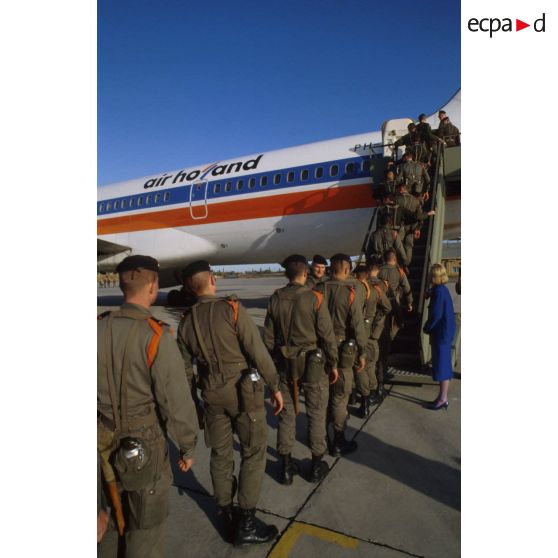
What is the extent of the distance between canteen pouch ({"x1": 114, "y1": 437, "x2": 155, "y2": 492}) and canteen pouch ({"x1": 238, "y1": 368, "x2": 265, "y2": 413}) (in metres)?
0.78

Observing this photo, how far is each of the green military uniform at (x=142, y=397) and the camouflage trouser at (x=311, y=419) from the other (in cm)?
140

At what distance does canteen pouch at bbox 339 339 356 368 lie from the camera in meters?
3.79

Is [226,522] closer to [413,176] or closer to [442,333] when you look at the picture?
[442,333]

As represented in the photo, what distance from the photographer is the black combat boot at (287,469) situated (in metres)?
3.18

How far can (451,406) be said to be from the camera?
15.4ft

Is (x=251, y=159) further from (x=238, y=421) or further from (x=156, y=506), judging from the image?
(x=156, y=506)

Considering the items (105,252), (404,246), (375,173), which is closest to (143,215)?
(105,252)

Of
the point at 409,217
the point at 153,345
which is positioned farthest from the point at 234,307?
the point at 409,217

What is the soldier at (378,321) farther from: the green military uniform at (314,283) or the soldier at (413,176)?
the soldier at (413,176)

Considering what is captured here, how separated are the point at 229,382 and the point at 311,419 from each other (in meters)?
1.06

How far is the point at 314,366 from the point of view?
3289 mm

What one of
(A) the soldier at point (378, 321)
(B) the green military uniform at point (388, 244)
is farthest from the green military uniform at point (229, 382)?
(B) the green military uniform at point (388, 244)

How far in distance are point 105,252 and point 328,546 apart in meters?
12.4

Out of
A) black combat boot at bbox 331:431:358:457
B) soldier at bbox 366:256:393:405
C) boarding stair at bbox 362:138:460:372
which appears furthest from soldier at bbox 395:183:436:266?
black combat boot at bbox 331:431:358:457
